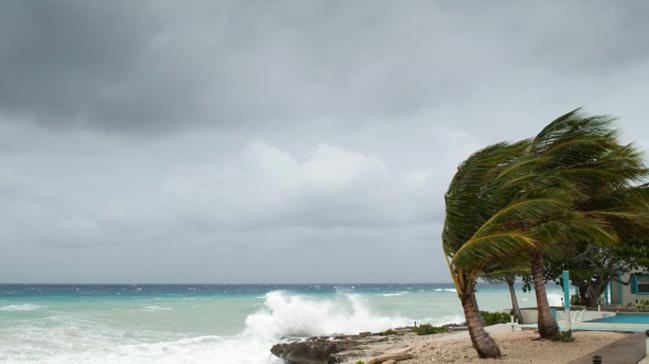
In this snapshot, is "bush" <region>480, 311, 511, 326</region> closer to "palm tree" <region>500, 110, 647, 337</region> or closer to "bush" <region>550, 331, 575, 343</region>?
"bush" <region>550, 331, 575, 343</region>

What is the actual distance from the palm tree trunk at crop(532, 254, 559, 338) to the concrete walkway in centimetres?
171

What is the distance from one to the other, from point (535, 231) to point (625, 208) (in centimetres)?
395

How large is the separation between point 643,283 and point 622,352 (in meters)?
18.9

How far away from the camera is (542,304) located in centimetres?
1677

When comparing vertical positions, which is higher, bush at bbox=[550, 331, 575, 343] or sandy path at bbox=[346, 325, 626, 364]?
bush at bbox=[550, 331, 575, 343]

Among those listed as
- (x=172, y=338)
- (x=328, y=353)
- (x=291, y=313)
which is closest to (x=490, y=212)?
(x=328, y=353)

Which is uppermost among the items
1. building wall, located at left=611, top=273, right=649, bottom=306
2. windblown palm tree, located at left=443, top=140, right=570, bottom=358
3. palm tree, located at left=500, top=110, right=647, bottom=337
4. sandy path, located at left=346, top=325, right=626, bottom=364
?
palm tree, located at left=500, top=110, right=647, bottom=337

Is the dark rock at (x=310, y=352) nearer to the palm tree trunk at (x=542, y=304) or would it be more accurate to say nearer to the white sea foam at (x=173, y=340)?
the white sea foam at (x=173, y=340)

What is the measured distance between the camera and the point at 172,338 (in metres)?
32.9

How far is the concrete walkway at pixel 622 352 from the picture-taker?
12.8 m

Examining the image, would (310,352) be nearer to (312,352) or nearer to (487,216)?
(312,352)

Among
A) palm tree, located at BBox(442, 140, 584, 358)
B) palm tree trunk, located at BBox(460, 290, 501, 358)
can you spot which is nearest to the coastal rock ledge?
palm tree trunk, located at BBox(460, 290, 501, 358)

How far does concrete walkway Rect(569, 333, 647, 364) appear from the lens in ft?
42.1

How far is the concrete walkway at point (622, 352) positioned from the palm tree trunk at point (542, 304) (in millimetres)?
1711
